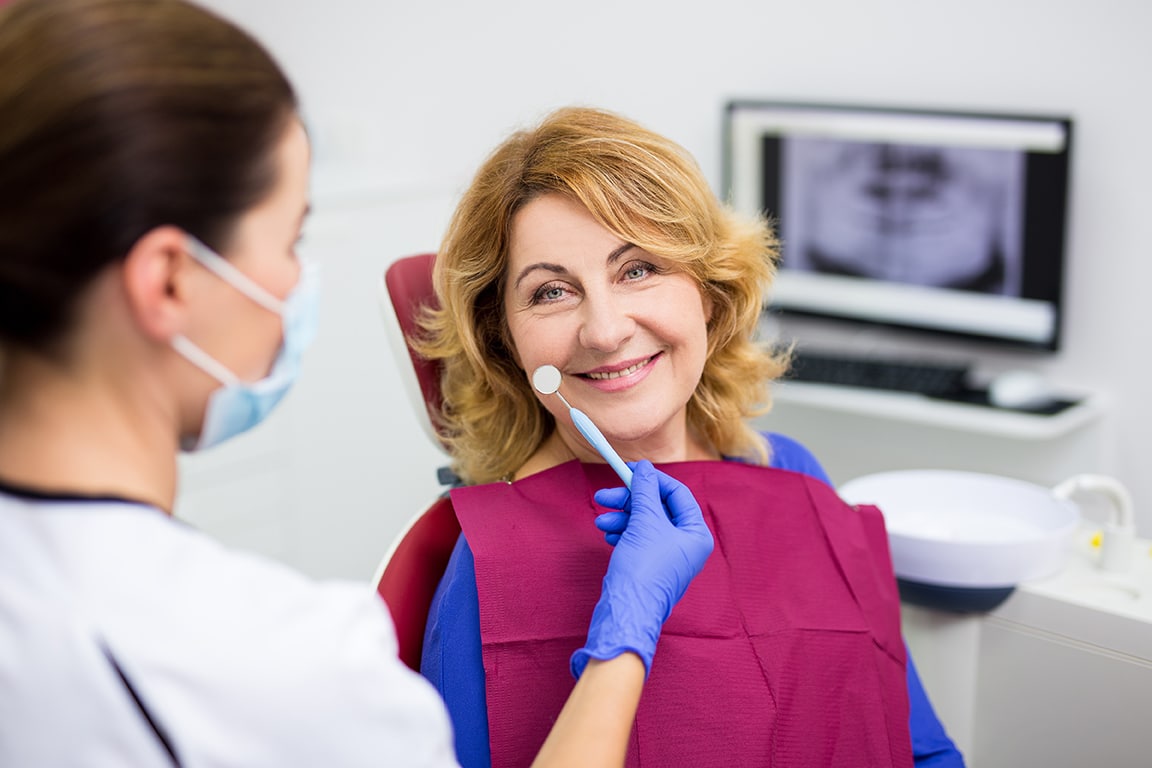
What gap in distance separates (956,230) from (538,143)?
1.62 metres

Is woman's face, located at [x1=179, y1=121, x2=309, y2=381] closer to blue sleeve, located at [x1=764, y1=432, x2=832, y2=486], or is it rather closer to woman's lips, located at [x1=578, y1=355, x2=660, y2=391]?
woman's lips, located at [x1=578, y1=355, x2=660, y2=391]

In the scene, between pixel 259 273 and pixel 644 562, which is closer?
pixel 259 273

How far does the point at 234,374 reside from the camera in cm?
82

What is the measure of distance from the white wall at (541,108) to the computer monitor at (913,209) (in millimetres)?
87

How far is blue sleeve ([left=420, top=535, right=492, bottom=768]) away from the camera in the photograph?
1189 mm

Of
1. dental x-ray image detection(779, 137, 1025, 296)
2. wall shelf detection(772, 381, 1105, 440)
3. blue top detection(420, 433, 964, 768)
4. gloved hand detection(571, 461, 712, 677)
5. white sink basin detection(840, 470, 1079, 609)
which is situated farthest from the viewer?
dental x-ray image detection(779, 137, 1025, 296)

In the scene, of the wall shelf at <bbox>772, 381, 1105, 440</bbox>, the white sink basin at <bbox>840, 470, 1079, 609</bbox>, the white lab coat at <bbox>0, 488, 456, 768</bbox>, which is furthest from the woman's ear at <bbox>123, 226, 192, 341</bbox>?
the wall shelf at <bbox>772, 381, 1105, 440</bbox>

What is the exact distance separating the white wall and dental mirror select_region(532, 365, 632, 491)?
4.60 ft

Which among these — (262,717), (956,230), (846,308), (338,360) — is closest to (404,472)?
(338,360)

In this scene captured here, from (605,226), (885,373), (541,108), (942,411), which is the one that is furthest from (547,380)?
(885,373)

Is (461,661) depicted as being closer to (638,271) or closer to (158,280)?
→ (638,271)

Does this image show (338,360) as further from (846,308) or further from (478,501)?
(478,501)

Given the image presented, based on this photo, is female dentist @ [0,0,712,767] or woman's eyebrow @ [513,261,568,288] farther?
woman's eyebrow @ [513,261,568,288]

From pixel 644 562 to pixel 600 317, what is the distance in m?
0.30
